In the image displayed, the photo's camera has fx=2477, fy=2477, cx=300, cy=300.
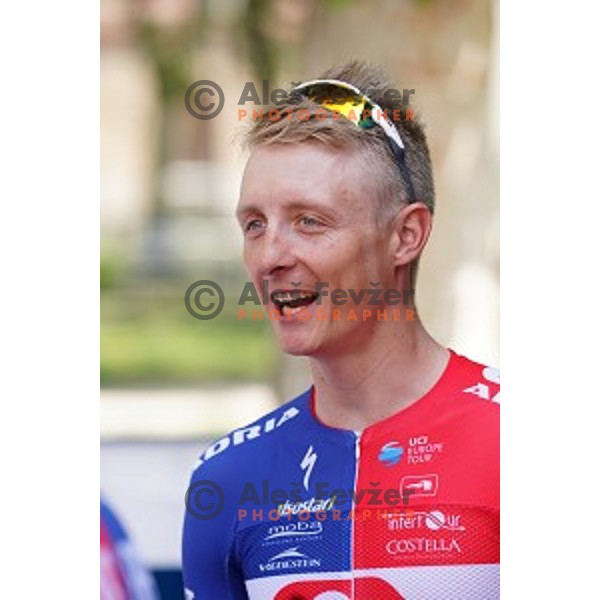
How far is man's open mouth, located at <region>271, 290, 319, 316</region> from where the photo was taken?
441 centimetres

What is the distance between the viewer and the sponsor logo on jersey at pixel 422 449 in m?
4.40

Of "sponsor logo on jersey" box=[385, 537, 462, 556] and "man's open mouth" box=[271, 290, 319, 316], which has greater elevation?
"man's open mouth" box=[271, 290, 319, 316]

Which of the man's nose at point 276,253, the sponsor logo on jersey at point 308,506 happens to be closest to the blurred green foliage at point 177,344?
the man's nose at point 276,253

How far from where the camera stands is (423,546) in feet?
14.4

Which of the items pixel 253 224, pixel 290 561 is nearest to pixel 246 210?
pixel 253 224

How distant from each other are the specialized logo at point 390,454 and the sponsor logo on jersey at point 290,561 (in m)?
0.21

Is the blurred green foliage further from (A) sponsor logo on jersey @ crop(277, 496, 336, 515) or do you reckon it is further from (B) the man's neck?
(A) sponsor logo on jersey @ crop(277, 496, 336, 515)

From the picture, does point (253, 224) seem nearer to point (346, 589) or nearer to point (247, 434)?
point (247, 434)

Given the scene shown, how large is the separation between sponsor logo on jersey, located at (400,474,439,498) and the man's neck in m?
0.12

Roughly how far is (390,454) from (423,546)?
0.57 ft

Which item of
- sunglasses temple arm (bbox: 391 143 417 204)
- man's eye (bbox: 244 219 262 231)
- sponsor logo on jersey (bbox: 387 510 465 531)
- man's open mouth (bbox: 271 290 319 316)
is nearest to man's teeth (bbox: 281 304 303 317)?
man's open mouth (bbox: 271 290 319 316)

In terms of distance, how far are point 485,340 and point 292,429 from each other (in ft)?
Answer: 1.27
